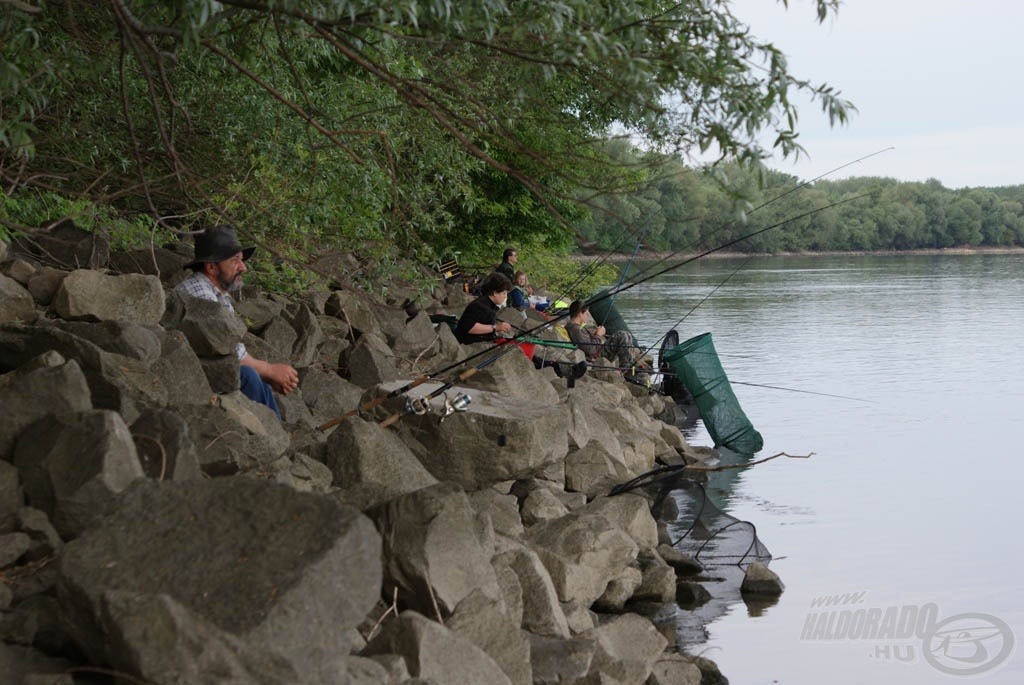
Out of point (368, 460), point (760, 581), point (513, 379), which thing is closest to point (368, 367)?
point (513, 379)

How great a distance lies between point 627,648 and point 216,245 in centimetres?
334

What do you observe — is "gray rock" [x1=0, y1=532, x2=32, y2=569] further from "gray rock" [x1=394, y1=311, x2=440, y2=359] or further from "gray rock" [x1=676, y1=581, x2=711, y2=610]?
"gray rock" [x1=394, y1=311, x2=440, y2=359]

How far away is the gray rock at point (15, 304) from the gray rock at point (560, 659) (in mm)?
3288

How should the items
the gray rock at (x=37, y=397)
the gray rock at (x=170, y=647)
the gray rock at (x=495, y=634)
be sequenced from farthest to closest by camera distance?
1. the gray rock at (x=495, y=634)
2. the gray rock at (x=37, y=397)
3. the gray rock at (x=170, y=647)

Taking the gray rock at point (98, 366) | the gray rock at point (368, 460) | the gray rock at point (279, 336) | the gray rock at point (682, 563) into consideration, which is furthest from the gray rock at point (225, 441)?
the gray rock at point (682, 563)

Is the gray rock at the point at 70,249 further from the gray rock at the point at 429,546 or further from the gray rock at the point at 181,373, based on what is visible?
the gray rock at the point at 429,546

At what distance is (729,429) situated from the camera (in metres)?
15.5

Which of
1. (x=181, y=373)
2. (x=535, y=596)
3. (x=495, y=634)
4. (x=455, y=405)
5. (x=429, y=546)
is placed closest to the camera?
(x=429, y=546)

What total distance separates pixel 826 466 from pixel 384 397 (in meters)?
9.91

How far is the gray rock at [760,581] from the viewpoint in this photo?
960 centimetres

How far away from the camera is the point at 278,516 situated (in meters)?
3.86

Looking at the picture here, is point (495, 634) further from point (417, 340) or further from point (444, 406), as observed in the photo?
point (417, 340)

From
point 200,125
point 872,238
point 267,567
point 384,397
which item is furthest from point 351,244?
point 872,238
